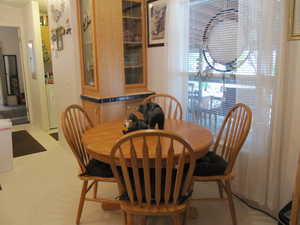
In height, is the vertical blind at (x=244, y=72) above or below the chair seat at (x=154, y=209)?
above

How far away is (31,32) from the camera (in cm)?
449

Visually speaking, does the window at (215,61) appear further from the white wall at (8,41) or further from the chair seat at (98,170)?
the white wall at (8,41)

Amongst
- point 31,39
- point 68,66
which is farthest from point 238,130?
point 31,39

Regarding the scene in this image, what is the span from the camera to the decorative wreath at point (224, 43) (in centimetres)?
206

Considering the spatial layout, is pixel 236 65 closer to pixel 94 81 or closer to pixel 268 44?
pixel 268 44

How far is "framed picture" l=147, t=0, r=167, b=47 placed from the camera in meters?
2.86

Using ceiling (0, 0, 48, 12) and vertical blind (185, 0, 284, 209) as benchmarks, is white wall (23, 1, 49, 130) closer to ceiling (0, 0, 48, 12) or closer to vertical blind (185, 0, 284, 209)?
ceiling (0, 0, 48, 12)

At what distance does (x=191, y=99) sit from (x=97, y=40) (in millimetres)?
1228

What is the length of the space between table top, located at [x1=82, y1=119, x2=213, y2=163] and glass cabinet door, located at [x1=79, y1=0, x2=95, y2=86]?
1.05 metres

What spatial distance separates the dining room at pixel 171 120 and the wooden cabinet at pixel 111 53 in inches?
0.5

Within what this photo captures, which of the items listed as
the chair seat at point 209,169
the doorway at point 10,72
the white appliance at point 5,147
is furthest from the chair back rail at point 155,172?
the doorway at point 10,72

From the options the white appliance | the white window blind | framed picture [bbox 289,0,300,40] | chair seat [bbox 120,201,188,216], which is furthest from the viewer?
the white appliance

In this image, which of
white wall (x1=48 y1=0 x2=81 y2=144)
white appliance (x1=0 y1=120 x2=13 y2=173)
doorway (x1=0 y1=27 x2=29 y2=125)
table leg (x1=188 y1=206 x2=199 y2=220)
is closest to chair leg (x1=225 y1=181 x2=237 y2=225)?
table leg (x1=188 y1=206 x2=199 y2=220)

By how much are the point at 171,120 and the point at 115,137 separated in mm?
712
